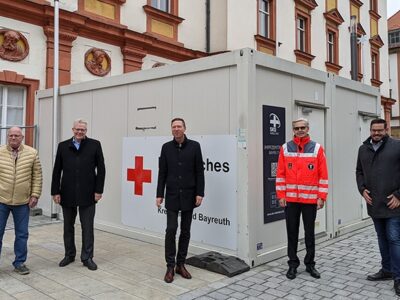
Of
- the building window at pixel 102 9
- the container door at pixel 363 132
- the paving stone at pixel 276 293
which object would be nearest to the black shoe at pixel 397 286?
the paving stone at pixel 276 293

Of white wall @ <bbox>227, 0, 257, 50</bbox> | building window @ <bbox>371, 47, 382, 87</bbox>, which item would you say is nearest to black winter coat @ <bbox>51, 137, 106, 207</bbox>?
white wall @ <bbox>227, 0, 257, 50</bbox>

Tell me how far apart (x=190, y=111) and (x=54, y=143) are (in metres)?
3.85

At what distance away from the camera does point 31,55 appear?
404 inches

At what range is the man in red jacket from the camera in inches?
193

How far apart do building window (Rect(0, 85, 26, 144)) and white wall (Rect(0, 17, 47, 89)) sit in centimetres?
46

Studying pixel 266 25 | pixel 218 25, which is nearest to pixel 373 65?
pixel 266 25

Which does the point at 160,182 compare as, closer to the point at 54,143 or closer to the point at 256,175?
the point at 256,175

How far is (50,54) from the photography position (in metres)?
10.6

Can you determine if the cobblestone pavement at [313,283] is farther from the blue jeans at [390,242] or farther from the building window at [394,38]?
the building window at [394,38]

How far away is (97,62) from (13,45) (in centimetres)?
238

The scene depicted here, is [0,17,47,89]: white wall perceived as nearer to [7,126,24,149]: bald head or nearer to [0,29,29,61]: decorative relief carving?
[0,29,29,61]: decorative relief carving

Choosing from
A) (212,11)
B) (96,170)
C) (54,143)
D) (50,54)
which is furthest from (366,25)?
(96,170)

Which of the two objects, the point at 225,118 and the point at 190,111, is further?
the point at 190,111

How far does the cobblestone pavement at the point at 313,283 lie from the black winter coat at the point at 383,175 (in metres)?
0.83
